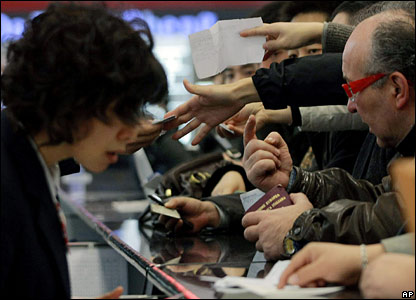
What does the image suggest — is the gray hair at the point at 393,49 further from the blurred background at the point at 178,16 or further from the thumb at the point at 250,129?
the blurred background at the point at 178,16

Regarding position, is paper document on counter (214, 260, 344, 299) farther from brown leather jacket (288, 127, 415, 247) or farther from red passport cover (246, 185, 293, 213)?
red passport cover (246, 185, 293, 213)

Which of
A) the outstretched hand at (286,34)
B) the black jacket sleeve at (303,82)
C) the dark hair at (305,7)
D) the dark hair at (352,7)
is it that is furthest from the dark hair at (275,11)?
the black jacket sleeve at (303,82)

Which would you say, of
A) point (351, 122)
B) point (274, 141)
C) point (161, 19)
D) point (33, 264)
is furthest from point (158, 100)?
point (161, 19)

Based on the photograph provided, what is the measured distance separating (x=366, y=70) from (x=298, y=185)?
52 cm

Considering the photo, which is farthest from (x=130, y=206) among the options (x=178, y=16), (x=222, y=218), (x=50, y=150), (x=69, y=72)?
(x=178, y=16)

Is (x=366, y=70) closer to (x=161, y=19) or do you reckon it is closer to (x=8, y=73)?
(x=8, y=73)

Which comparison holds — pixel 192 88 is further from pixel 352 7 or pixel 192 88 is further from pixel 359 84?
pixel 352 7

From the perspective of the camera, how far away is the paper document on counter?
5.01ft

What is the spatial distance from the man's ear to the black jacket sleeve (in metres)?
0.58

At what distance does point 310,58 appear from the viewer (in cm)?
270

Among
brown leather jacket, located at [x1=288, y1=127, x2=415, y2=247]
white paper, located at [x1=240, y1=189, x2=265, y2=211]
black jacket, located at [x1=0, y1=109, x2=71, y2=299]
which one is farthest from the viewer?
white paper, located at [x1=240, y1=189, x2=265, y2=211]

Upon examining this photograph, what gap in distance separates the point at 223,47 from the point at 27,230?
1224 mm

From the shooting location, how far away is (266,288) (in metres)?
1.59

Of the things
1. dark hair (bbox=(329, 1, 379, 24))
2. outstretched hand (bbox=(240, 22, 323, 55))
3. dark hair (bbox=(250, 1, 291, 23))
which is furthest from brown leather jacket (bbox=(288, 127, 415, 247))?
dark hair (bbox=(250, 1, 291, 23))
